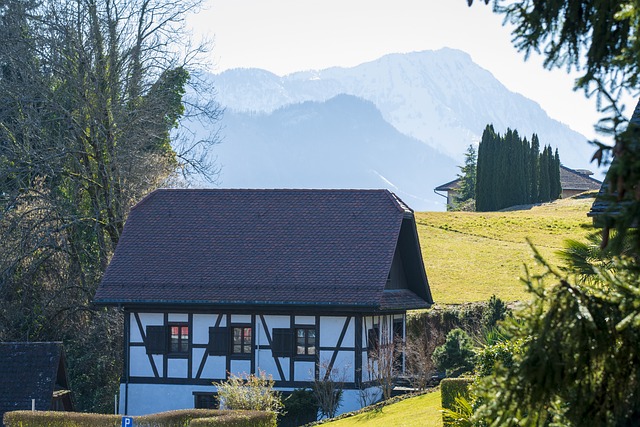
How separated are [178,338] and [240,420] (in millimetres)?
9316

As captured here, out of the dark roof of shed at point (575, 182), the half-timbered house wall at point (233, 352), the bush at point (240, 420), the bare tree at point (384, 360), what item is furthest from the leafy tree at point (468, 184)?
the bush at point (240, 420)

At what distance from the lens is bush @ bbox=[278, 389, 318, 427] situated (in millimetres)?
27234

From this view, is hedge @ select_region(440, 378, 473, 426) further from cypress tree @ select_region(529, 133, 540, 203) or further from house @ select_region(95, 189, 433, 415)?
cypress tree @ select_region(529, 133, 540, 203)

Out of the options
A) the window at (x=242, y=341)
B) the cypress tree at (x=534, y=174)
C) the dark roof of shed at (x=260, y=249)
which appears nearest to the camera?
the dark roof of shed at (x=260, y=249)

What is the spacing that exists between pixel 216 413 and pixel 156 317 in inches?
325

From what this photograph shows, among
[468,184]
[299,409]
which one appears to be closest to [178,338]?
[299,409]

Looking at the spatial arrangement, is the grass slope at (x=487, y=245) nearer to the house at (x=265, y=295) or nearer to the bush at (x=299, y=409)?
the house at (x=265, y=295)

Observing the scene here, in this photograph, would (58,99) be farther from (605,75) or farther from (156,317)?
(605,75)

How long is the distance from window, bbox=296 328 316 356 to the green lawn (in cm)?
394

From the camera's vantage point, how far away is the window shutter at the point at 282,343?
2866 centimetres

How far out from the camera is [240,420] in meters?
20.7

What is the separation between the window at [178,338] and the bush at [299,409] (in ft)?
12.2

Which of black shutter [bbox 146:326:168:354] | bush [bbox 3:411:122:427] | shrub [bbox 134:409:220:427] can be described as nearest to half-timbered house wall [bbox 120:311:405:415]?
black shutter [bbox 146:326:168:354]

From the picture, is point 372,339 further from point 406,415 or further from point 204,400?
point 406,415
